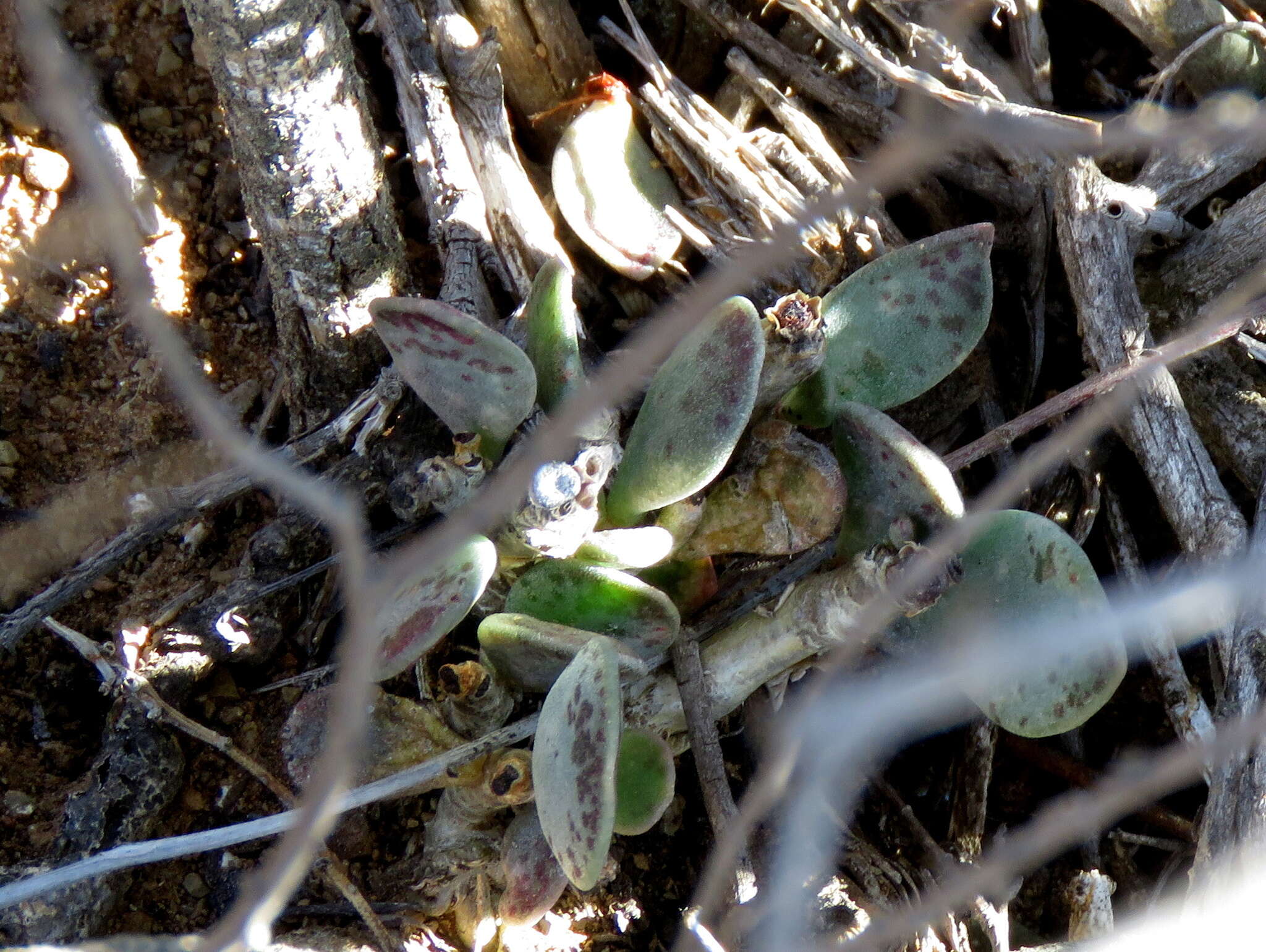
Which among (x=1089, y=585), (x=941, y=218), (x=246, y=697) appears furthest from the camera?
(x=941, y=218)

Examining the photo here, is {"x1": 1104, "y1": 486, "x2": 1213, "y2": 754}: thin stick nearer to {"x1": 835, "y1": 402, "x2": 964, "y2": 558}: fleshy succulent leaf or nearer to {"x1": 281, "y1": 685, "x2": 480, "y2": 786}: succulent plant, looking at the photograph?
{"x1": 835, "y1": 402, "x2": 964, "y2": 558}: fleshy succulent leaf

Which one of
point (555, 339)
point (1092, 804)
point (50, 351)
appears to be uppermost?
point (50, 351)

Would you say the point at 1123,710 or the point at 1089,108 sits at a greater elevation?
A: the point at 1089,108

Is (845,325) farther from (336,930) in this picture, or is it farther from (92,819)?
(92,819)

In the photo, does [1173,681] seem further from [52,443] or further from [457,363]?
[52,443]

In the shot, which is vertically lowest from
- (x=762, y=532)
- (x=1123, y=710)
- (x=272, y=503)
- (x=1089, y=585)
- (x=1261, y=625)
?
(x=1123, y=710)

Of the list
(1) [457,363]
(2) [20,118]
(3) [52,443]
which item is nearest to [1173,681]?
(1) [457,363]

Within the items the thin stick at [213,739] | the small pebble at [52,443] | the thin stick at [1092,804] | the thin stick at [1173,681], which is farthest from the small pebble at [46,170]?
the thin stick at [1173,681]

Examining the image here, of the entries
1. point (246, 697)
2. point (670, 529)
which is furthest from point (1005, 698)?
point (246, 697)
